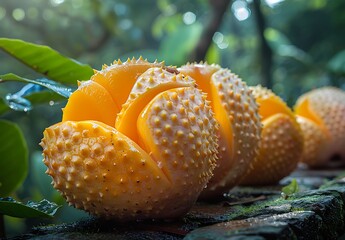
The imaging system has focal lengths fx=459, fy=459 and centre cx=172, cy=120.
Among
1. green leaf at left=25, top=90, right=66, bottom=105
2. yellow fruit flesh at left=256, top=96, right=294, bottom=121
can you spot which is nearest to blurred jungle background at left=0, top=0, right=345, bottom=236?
yellow fruit flesh at left=256, top=96, right=294, bottom=121

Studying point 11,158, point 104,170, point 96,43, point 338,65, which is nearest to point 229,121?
point 104,170

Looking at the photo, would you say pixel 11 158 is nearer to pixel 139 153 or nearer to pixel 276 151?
pixel 139 153

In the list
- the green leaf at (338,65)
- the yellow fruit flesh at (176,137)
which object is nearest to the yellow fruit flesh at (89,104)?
the yellow fruit flesh at (176,137)

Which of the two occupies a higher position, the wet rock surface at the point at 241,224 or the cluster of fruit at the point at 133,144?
the cluster of fruit at the point at 133,144

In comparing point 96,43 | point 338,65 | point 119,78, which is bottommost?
point 119,78

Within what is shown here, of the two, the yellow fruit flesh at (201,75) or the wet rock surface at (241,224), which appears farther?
the yellow fruit flesh at (201,75)

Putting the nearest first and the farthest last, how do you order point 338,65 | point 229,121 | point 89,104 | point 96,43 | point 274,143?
point 89,104, point 229,121, point 274,143, point 338,65, point 96,43

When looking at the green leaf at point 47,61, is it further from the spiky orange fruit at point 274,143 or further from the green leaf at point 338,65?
the green leaf at point 338,65
